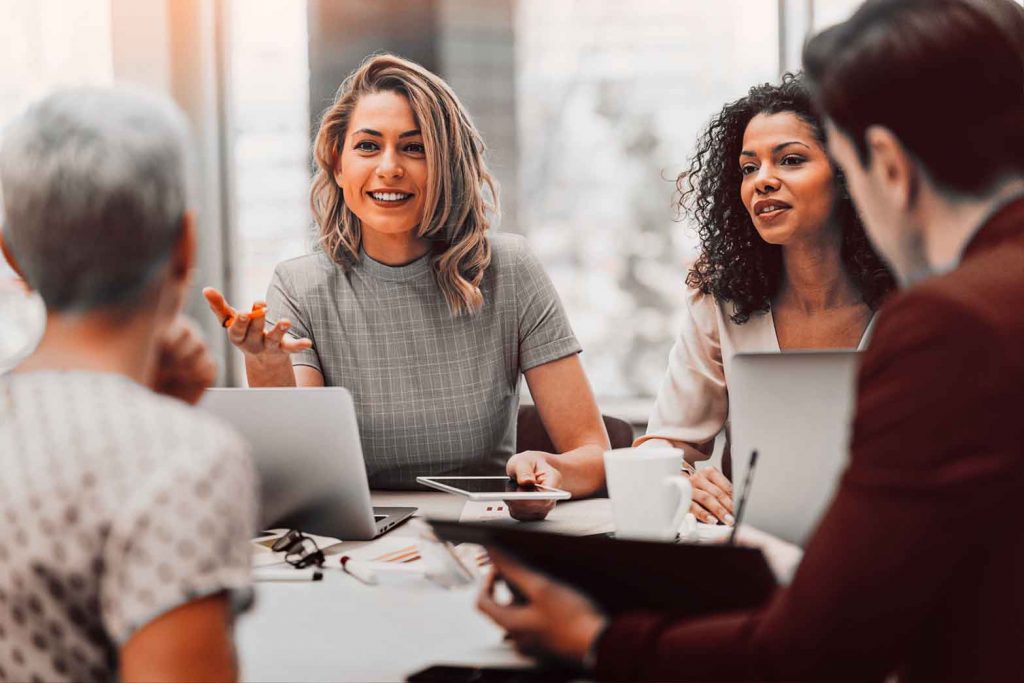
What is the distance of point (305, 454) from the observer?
145 cm

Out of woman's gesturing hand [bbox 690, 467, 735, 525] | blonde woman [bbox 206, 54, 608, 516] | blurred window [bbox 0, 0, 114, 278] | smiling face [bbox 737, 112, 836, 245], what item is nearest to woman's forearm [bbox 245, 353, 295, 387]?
blonde woman [bbox 206, 54, 608, 516]

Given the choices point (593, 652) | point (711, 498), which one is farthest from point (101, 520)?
point (711, 498)

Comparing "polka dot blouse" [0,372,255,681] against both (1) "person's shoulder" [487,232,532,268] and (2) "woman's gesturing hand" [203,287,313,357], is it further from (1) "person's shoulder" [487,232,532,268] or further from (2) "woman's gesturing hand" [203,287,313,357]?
(1) "person's shoulder" [487,232,532,268]

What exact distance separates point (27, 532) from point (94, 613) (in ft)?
0.27

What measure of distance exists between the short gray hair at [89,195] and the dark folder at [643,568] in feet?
1.24

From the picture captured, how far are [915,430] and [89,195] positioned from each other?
26.0 inches

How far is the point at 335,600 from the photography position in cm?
125

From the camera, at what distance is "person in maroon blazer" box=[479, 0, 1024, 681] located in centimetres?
76

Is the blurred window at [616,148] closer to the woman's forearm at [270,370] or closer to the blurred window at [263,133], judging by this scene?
the blurred window at [263,133]

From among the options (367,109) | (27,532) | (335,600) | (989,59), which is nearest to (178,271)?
(27,532)

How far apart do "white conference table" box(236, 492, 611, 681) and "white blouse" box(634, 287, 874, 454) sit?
38.4 inches

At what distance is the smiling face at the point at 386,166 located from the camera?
2.28m

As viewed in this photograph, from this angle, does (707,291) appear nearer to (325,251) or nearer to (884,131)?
(325,251)

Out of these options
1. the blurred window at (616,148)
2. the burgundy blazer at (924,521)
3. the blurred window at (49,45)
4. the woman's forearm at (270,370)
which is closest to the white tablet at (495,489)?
the woman's forearm at (270,370)
